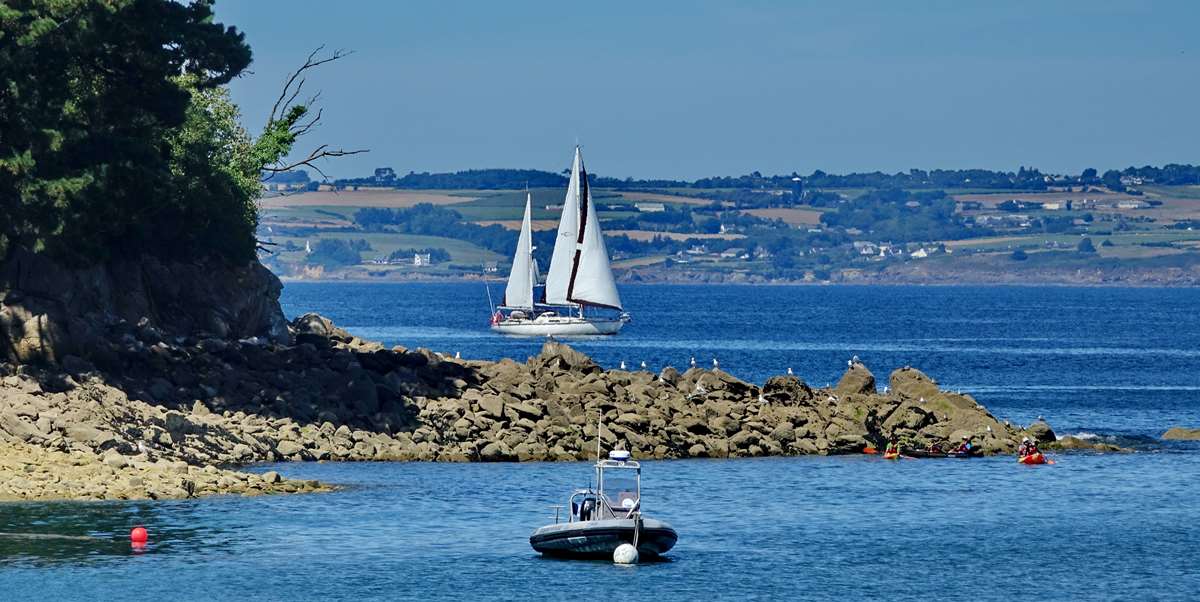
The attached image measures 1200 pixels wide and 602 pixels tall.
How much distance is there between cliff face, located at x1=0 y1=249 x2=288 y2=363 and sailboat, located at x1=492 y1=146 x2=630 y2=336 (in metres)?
52.4

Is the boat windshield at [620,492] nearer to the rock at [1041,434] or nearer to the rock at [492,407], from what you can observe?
the rock at [492,407]

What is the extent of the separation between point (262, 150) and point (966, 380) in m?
39.5

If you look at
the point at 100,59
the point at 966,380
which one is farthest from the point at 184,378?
the point at 966,380

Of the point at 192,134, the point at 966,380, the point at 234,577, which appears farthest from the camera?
the point at 966,380

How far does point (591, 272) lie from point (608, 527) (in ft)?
297

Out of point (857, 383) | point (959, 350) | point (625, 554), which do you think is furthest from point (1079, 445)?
point (959, 350)

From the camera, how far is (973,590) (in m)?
42.8

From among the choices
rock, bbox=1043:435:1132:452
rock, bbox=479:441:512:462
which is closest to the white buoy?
rock, bbox=479:441:512:462

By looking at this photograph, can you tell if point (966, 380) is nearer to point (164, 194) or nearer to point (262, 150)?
point (262, 150)

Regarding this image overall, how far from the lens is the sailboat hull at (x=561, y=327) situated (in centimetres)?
14112

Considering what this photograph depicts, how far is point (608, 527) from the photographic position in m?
43.5

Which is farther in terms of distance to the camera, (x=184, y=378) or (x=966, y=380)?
(x=966, y=380)

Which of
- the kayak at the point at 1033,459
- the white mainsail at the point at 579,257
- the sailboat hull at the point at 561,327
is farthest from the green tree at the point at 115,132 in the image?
the sailboat hull at the point at 561,327

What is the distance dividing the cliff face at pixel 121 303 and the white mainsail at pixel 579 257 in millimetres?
51755
